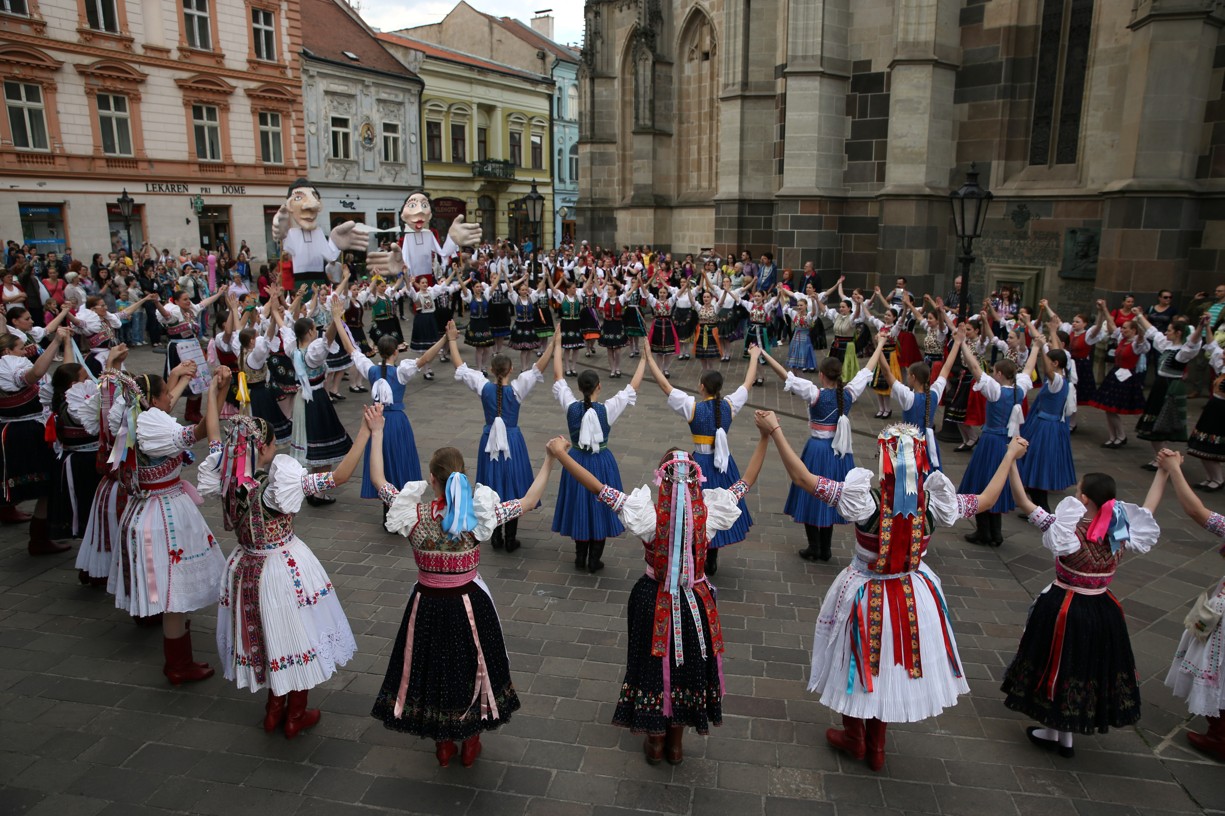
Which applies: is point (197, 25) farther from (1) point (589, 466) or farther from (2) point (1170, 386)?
(2) point (1170, 386)

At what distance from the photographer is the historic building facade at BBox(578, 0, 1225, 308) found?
13.0 meters

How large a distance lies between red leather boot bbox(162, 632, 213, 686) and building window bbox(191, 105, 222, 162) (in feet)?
97.3

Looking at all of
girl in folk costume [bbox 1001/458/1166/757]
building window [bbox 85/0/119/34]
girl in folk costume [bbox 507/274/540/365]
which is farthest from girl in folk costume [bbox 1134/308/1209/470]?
building window [bbox 85/0/119/34]

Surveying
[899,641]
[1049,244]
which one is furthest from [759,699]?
[1049,244]

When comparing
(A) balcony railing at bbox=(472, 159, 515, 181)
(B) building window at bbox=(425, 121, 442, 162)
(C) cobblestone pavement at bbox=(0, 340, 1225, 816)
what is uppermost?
(B) building window at bbox=(425, 121, 442, 162)

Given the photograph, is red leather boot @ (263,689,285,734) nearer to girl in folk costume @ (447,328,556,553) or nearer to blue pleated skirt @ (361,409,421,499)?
girl in folk costume @ (447,328,556,553)

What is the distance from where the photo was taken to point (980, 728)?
16.3ft

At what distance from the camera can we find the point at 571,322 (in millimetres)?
15758

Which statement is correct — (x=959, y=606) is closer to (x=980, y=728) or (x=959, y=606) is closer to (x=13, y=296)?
(x=980, y=728)

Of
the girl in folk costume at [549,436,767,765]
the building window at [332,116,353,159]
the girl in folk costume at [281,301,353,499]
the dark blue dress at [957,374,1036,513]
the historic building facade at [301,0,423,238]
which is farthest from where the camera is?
the building window at [332,116,353,159]

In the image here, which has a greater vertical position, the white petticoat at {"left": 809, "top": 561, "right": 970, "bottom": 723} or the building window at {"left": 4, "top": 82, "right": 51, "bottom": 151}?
the building window at {"left": 4, "top": 82, "right": 51, "bottom": 151}

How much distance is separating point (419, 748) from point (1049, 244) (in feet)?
52.3

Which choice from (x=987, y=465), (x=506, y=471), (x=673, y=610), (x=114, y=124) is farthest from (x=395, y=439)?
(x=114, y=124)

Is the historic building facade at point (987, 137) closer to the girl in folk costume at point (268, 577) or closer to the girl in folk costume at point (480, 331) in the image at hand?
the girl in folk costume at point (480, 331)
